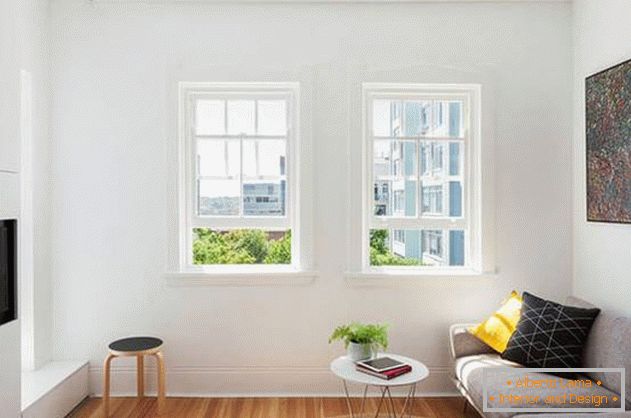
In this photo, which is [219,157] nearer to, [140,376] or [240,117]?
[240,117]

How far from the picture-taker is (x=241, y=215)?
3.72m

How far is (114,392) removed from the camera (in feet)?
11.7

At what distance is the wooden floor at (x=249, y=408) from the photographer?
10.7 feet

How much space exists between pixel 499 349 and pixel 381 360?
82 centimetres

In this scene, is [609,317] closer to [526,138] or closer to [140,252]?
[526,138]

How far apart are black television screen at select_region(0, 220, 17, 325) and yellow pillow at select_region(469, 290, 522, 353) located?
2.61 meters

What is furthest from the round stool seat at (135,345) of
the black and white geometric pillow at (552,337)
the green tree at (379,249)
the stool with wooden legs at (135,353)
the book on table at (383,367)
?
the black and white geometric pillow at (552,337)

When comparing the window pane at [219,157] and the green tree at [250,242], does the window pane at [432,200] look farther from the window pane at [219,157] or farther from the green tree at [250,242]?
the window pane at [219,157]

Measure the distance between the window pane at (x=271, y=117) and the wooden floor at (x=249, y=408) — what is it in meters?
1.84

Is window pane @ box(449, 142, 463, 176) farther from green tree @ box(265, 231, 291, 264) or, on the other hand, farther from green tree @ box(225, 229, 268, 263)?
green tree @ box(225, 229, 268, 263)

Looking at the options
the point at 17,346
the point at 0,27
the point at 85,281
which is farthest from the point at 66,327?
the point at 0,27

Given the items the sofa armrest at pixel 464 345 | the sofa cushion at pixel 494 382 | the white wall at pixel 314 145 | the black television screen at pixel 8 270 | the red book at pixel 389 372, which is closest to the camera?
the black television screen at pixel 8 270

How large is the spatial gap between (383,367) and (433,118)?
72.5 inches

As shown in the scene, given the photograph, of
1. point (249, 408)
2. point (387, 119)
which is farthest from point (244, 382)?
point (387, 119)
